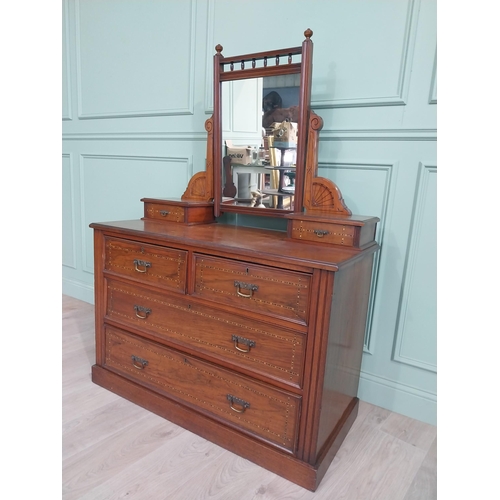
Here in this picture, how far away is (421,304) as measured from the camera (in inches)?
70.9

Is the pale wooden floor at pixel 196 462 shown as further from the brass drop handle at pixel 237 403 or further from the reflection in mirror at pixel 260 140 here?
the reflection in mirror at pixel 260 140

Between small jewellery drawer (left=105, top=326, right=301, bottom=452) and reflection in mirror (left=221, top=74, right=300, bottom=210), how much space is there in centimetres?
81

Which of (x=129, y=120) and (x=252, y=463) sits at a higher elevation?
(x=129, y=120)

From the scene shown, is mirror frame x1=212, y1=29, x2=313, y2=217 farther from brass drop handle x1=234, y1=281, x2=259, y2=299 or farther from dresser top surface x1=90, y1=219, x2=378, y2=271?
brass drop handle x1=234, y1=281, x2=259, y2=299

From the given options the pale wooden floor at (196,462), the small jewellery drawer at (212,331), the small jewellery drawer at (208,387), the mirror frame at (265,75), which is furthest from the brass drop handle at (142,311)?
the mirror frame at (265,75)

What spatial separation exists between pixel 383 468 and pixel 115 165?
248cm

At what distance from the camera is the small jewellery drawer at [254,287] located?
136 centimetres

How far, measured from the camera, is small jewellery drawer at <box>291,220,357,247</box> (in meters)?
1.53

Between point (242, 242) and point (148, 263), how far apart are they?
18.0 inches

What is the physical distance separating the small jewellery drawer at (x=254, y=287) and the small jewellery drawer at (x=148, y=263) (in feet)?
0.33

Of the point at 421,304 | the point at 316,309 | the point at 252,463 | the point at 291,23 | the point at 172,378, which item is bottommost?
the point at 252,463

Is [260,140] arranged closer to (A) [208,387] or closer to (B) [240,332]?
(B) [240,332]
